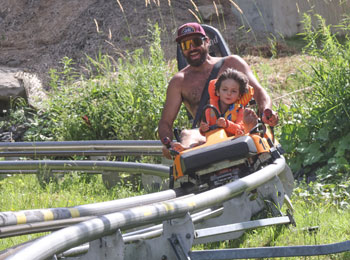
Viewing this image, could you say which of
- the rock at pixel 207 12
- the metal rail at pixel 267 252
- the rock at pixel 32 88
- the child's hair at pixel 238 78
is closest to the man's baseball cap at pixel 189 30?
the child's hair at pixel 238 78

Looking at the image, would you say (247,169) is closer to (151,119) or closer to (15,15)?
(151,119)

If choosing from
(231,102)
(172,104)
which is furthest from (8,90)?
(231,102)

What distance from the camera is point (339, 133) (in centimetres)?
657

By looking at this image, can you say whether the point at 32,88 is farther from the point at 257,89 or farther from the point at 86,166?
the point at 257,89

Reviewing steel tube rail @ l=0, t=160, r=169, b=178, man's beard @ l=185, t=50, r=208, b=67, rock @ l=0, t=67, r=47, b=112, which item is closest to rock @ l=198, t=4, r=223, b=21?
rock @ l=0, t=67, r=47, b=112

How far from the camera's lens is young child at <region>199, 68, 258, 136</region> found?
4.64m

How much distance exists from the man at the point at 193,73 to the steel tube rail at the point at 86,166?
0.61 metres

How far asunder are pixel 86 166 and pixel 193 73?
161 cm

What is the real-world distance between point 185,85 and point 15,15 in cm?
882

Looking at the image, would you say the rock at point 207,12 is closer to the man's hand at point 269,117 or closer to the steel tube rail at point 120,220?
the man's hand at point 269,117

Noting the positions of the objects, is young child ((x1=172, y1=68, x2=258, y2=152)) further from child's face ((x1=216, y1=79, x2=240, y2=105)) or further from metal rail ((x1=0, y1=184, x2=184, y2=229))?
metal rail ((x1=0, y1=184, x2=184, y2=229))

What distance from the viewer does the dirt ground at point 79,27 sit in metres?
11.9

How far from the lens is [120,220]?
2645mm

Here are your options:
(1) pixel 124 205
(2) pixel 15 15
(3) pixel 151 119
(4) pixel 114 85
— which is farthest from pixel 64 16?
(1) pixel 124 205
